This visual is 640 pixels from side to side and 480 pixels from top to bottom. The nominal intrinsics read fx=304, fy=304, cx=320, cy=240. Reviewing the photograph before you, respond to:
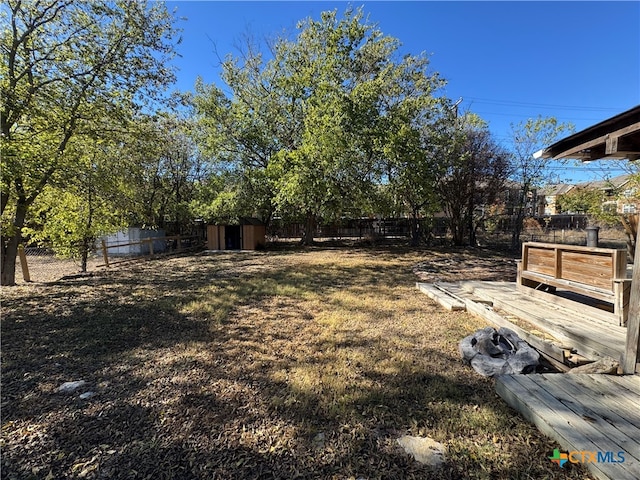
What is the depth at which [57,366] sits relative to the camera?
2939mm

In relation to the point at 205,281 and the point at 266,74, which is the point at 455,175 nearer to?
the point at 266,74

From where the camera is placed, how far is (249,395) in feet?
7.97

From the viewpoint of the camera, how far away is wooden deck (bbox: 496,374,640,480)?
1.61 m

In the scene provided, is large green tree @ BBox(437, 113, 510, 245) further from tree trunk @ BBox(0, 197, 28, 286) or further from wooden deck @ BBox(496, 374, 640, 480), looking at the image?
tree trunk @ BBox(0, 197, 28, 286)

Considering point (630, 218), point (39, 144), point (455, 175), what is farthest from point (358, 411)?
point (455, 175)

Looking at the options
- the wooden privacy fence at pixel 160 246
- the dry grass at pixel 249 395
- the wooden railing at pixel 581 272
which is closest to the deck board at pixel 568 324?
the wooden railing at pixel 581 272

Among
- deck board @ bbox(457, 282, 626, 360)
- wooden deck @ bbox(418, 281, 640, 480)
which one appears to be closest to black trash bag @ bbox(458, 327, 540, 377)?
wooden deck @ bbox(418, 281, 640, 480)

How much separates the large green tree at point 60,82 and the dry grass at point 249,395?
2.39 metres

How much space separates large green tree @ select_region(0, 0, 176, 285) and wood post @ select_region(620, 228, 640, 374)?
7776 millimetres

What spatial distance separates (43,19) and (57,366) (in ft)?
21.0

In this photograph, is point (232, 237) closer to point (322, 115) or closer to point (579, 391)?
point (322, 115)

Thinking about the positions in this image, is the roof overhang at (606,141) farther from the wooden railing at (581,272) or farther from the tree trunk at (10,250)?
the tree trunk at (10,250)

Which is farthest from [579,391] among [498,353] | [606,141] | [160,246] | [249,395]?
[160,246]

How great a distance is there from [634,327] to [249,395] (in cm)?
308
